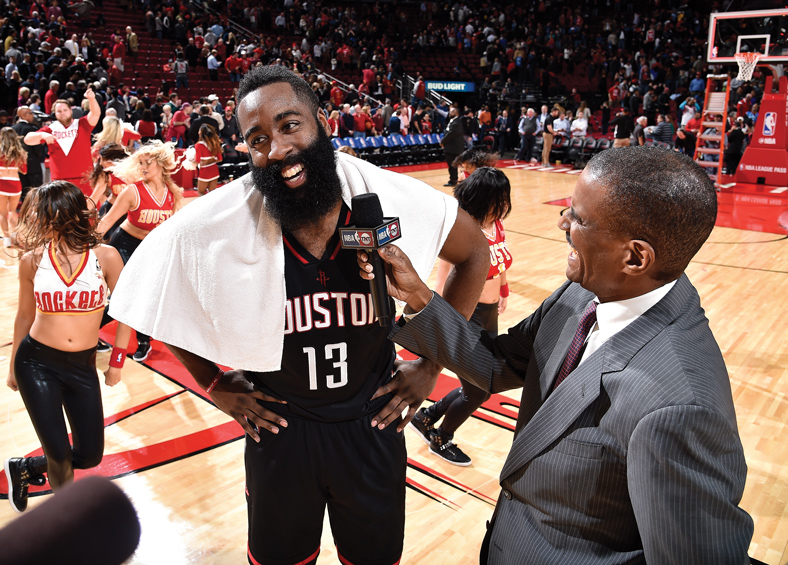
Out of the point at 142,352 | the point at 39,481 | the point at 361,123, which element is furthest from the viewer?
the point at 361,123

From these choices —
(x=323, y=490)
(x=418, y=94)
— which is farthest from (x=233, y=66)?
(x=323, y=490)

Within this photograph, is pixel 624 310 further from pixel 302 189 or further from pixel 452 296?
pixel 302 189

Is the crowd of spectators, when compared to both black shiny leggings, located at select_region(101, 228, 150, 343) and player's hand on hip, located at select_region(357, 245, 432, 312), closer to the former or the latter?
black shiny leggings, located at select_region(101, 228, 150, 343)

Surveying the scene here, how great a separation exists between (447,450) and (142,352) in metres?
2.83

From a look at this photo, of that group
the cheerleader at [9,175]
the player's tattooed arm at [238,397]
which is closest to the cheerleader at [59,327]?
the player's tattooed arm at [238,397]

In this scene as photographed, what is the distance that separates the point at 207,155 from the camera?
8.53 m

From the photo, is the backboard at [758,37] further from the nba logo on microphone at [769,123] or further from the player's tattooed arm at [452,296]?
the player's tattooed arm at [452,296]

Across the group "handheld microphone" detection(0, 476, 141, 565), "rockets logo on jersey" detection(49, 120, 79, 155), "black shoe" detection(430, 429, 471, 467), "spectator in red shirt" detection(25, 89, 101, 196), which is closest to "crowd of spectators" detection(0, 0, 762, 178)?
"spectator in red shirt" detection(25, 89, 101, 196)

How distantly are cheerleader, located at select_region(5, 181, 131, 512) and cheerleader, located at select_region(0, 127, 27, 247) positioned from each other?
4853mm

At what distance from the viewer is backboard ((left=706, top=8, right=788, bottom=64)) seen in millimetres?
11675

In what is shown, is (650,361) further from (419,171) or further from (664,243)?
(419,171)

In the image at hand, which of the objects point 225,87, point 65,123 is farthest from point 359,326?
point 225,87

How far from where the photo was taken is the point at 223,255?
5.52ft

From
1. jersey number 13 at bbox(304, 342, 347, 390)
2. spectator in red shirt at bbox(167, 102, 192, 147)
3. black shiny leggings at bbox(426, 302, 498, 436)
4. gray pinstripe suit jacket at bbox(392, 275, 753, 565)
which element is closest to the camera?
gray pinstripe suit jacket at bbox(392, 275, 753, 565)
